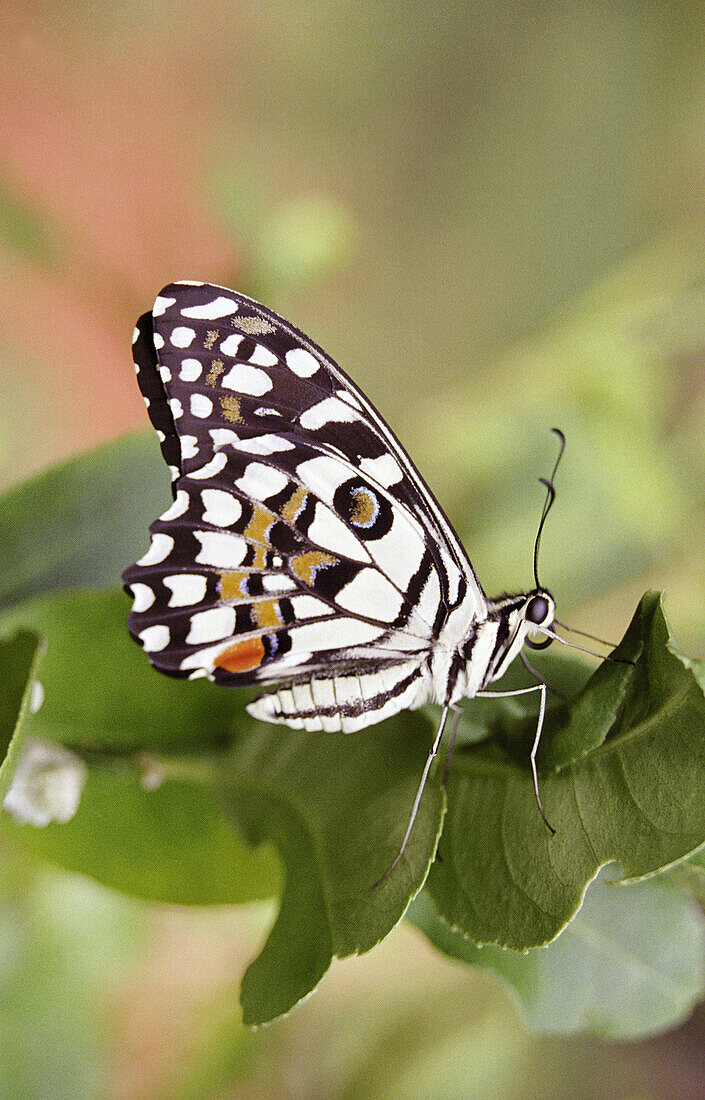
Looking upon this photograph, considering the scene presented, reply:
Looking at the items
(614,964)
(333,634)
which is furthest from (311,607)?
(614,964)

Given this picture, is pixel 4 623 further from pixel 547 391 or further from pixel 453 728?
pixel 547 391

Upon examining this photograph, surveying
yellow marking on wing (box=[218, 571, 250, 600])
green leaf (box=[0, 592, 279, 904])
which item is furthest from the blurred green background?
yellow marking on wing (box=[218, 571, 250, 600])

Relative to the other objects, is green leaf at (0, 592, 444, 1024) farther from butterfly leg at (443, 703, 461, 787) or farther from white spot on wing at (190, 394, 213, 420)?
white spot on wing at (190, 394, 213, 420)

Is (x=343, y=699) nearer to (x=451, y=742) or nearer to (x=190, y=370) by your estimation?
(x=451, y=742)

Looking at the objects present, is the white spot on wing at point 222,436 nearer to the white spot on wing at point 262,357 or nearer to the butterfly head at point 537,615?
the white spot on wing at point 262,357

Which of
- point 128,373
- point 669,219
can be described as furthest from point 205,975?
point 669,219

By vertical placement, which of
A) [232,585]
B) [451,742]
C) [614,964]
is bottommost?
[614,964]

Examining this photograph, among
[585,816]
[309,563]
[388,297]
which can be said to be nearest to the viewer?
[585,816]

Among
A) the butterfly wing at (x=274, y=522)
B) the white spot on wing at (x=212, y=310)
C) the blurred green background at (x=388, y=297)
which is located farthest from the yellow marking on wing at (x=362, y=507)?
the blurred green background at (x=388, y=297)
